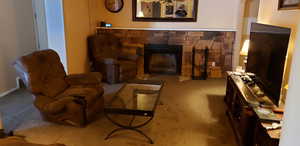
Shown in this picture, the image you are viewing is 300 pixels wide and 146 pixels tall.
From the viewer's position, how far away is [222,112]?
3.60 metres

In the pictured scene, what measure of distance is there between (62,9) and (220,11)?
323 cm

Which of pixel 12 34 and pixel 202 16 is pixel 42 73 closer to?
pixel 12 34

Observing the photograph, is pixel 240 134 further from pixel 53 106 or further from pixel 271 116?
pixel 53 106

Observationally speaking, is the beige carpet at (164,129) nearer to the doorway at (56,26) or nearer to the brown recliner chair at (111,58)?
the doorway at (56,26)

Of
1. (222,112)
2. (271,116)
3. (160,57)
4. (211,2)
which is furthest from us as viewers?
(160,57)

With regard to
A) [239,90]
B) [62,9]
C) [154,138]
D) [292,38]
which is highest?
[62,9]

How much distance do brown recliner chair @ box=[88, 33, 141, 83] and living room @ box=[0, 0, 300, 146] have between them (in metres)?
0.02

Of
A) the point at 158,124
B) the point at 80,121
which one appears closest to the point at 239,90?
the point at 158,124

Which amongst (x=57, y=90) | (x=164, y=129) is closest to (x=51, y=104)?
(x=57, y=90)

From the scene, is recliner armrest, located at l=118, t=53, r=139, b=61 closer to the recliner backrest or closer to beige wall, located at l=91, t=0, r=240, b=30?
beige wall, located at l=91, t=0, r=240, b=30

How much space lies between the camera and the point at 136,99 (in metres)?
3.12

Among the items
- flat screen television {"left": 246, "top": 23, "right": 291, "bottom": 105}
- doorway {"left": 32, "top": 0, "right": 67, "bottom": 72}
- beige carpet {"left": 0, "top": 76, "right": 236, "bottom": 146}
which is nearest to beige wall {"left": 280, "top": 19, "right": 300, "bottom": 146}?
flat screen television {"left": 246, "top": 23, "right": 291, "bottom": 105}

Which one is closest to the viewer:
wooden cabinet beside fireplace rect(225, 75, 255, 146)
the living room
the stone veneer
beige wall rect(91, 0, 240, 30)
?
wooden cabinet beside fireplace rect(225, 75, 255, 146)

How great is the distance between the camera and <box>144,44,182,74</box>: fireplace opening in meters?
5.61
